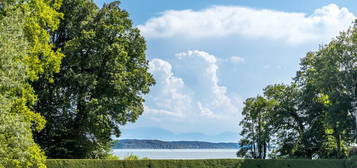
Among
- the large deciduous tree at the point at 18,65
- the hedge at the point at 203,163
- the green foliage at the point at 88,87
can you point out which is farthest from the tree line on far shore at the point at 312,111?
the large deciduous tree at the point at 18,65

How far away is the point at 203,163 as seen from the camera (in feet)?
76.8

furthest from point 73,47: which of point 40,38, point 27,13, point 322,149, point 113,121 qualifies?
point 322,149

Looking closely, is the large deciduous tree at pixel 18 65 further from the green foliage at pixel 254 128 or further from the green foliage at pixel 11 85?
the green foliage at pixel 254 128

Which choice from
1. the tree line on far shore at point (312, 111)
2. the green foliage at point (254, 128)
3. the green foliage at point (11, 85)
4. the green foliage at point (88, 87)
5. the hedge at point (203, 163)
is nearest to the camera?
the green foliage at point (11, 85)

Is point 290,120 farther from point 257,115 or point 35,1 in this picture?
point 35,1

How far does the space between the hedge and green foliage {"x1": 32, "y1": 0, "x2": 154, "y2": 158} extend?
4344 millimetres

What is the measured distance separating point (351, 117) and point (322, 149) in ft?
23.0

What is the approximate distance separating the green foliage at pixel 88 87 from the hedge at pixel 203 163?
14.3 feet

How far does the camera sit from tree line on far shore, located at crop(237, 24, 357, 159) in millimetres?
28672

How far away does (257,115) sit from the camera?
4075 centimetres

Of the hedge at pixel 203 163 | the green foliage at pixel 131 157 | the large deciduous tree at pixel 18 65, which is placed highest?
the large deciduous tree at pixel 18 65

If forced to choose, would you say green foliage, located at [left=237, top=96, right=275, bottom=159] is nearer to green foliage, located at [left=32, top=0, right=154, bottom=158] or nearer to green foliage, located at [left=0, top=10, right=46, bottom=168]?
green foliage, located at [left=32, top=0, right=154, bottom=158]

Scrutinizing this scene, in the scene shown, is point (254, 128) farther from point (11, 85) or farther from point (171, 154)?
point (11, 85)

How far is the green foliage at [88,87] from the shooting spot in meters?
26.5
